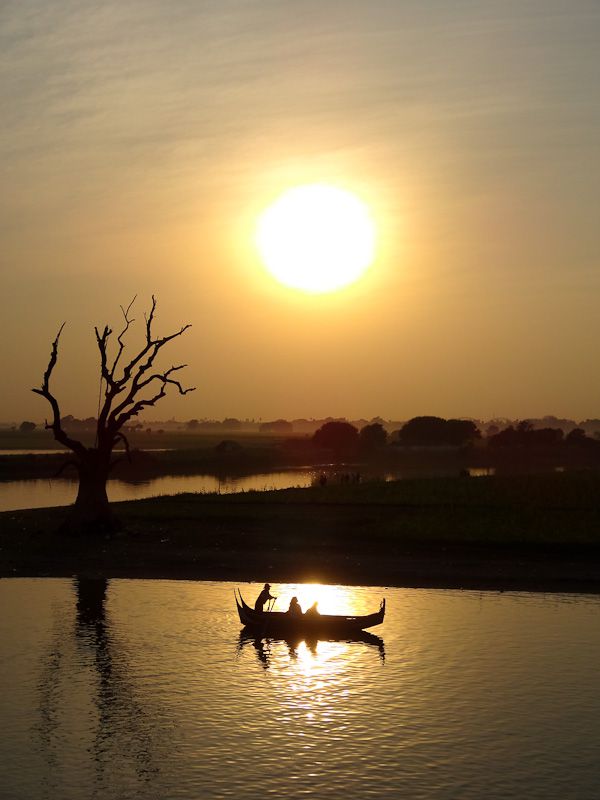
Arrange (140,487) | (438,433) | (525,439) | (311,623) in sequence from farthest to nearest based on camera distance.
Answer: (438,433)
(525,439)
(140,487)
(311,623)

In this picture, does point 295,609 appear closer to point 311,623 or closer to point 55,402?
point 311,623

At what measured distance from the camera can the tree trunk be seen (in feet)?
155

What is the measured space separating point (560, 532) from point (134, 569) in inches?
759

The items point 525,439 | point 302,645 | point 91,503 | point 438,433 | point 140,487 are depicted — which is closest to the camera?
point 302,645

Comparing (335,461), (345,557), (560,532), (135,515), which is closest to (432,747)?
(345,557)

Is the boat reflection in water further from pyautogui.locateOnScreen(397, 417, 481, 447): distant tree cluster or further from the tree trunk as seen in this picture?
pyautogui.locateOnScreen(397, 417, 481, 447): distant tree cluster

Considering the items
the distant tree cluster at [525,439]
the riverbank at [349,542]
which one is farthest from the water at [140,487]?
the distant tree cluster at [525,439]

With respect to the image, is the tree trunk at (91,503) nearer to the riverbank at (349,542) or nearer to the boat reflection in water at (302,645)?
the riverbank at (349,542)

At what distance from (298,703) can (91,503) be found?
82.8 feet

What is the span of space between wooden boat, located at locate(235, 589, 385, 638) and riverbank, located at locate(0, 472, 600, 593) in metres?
8.38

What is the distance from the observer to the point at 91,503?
47312mm

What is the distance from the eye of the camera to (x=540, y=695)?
25.1 meters

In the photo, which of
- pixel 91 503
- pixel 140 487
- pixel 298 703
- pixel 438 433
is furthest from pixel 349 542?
pixel 438 433

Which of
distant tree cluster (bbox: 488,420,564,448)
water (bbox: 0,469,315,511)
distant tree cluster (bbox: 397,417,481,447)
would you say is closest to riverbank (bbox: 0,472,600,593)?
water (bbox: 0,469,315,511)
